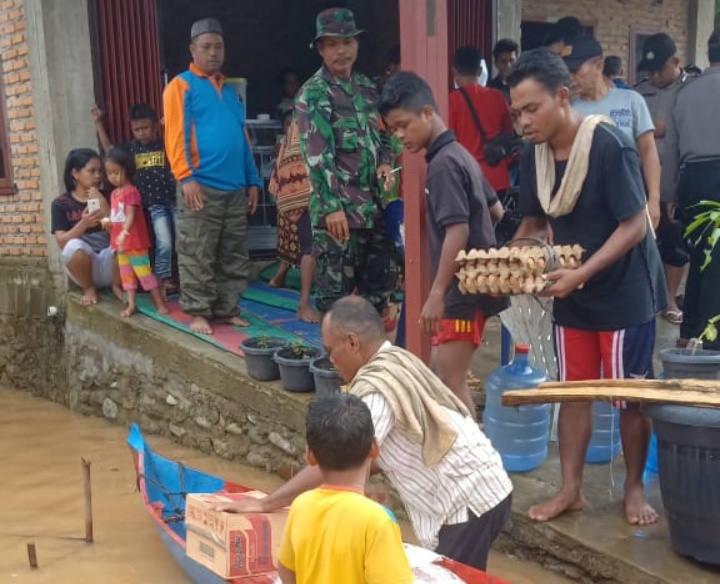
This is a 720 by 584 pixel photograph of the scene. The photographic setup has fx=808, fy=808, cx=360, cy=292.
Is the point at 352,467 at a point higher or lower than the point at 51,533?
higher

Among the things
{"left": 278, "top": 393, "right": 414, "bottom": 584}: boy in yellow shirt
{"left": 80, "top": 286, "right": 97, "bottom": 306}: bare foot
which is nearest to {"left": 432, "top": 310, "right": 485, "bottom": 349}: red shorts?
{"left": 278, "top": 393, "right": 414, "bottom": 584}: boy in yellow shirt

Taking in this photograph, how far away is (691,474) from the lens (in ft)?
10.4

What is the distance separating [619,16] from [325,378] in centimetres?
859

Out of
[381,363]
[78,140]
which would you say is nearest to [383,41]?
[78,140]

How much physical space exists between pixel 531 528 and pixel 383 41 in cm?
737

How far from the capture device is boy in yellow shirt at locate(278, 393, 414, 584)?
1.99 metres

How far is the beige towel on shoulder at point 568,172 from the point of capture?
10.9 ft

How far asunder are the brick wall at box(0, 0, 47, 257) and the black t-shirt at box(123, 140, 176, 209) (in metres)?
1.20

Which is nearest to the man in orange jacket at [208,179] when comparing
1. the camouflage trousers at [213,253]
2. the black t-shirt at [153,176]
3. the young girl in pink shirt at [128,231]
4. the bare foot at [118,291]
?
the camouflage trousers at [213,253]

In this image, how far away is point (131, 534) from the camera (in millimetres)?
→ 4773

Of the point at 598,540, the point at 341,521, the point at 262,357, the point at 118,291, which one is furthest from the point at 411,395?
the point at 118,291

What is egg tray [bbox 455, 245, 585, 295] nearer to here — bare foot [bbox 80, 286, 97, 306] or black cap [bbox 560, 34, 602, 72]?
black cap [bbox 560, 34, 602, 72]

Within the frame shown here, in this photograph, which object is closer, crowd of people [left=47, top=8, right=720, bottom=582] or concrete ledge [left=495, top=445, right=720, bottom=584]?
crowd of people [left=47, top=8, right=720, bottom=582]

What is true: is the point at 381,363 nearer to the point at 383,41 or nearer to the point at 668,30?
the point at 383,41
